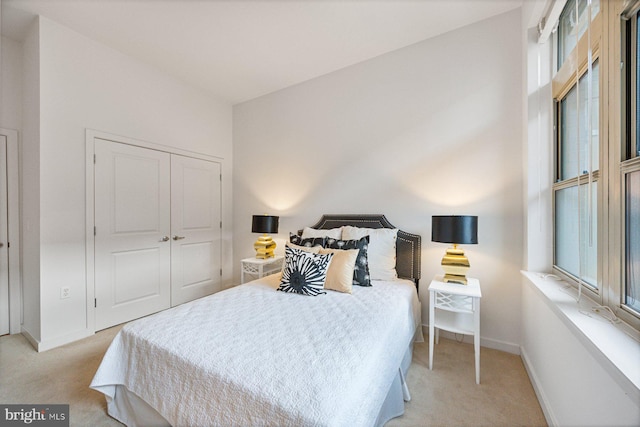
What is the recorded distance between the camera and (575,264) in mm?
1662

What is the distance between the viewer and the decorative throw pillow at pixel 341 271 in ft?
6.84

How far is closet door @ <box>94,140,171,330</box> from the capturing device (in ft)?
8.75

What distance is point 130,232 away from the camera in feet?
9.45

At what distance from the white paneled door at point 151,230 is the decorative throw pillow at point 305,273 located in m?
1.91

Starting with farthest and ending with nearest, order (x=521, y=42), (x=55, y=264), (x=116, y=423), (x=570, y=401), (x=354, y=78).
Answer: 1. (x=354, y=78)
2. (x=55, y=264)
3. (x=521, y=42)
4. (x=116, y=423)
5. (x=570, y=401)

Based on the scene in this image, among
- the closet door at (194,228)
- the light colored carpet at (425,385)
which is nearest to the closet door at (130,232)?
the closet door at (194,228)

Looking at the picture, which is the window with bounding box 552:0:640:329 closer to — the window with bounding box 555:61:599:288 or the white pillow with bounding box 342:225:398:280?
the window with bounding box 555:61:599:288

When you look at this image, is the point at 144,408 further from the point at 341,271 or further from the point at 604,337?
the point at 604,337

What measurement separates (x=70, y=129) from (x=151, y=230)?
1.22 meters

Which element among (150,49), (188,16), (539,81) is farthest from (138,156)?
(539,81)

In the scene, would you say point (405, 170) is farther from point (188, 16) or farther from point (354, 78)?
point (188, 16)

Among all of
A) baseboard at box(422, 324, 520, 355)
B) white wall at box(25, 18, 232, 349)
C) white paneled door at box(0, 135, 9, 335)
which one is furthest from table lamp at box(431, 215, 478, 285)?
white paneled door at box(0, 135, 9, 335)

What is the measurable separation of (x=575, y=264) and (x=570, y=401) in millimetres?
830

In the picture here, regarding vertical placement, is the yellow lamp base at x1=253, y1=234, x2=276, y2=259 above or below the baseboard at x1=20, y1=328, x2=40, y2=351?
above
